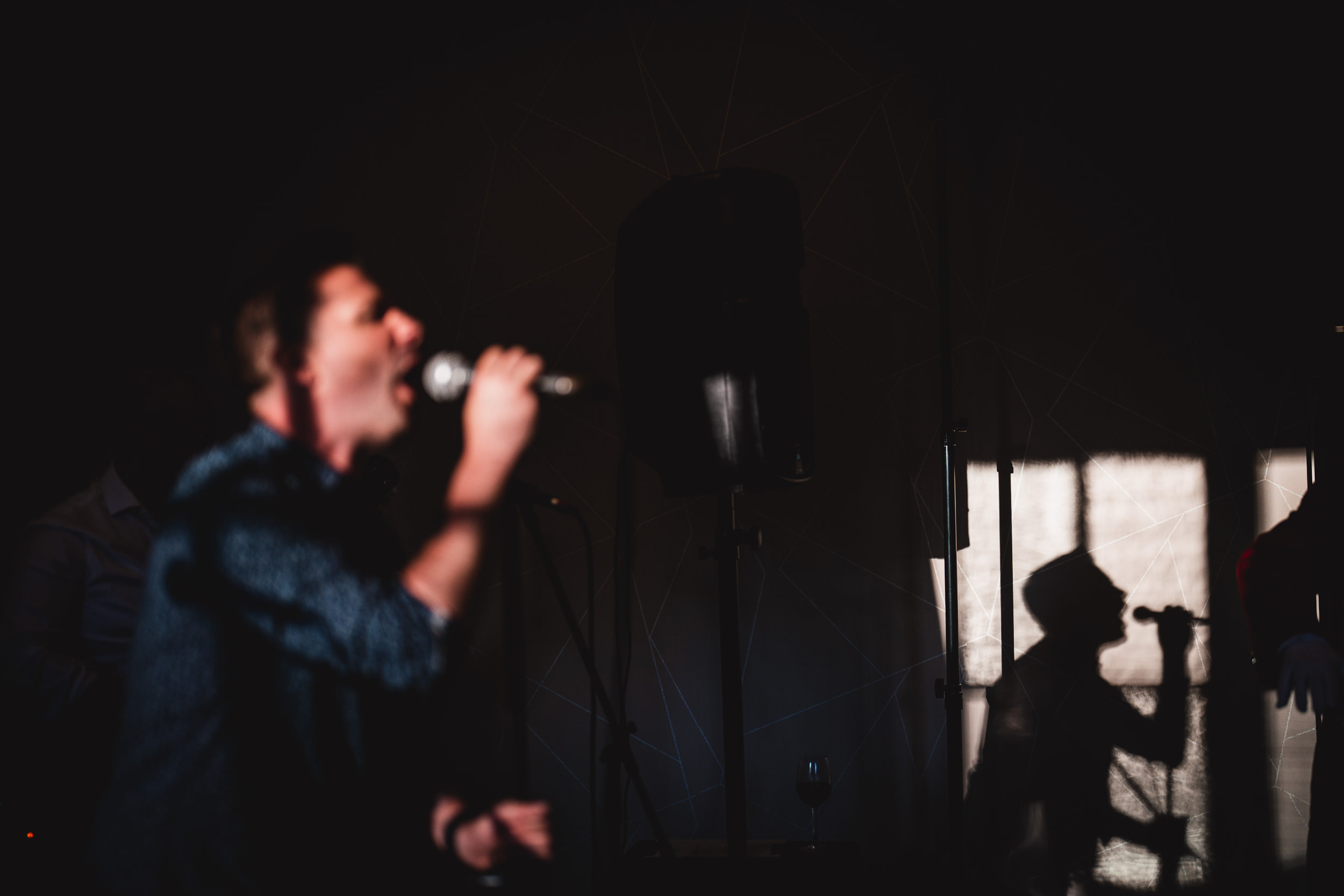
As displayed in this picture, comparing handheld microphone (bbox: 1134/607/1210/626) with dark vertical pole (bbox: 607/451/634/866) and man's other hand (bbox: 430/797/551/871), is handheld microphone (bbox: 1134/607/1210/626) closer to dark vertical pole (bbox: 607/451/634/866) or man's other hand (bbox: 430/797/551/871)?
dark vertical pole (bbox: 607/451/634/866)

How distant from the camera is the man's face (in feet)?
3.52

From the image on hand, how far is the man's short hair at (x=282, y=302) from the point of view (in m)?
1.09

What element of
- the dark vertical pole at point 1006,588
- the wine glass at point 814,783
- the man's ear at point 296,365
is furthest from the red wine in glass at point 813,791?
the man's ear at point 296,365

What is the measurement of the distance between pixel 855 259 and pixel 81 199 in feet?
8.71

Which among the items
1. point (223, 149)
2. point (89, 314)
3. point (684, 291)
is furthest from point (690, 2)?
point (89, 314)

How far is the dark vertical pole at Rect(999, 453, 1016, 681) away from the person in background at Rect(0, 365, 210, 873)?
2.51 metres

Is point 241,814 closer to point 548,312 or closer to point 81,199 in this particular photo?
point 548,312

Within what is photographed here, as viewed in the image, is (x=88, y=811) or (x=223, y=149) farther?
(x=223, y=149)

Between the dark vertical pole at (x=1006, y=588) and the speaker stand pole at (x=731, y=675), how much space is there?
1.12 meters

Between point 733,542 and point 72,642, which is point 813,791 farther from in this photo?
point 72,642

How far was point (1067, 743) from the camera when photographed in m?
2.37

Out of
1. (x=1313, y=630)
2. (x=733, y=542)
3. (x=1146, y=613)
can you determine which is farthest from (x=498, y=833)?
(x=1146, y=613)

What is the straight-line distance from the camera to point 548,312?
8.62 ft

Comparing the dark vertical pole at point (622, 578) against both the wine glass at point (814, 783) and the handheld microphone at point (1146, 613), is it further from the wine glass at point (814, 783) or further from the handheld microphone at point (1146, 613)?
the handheld microphone at point (1146, 613)
